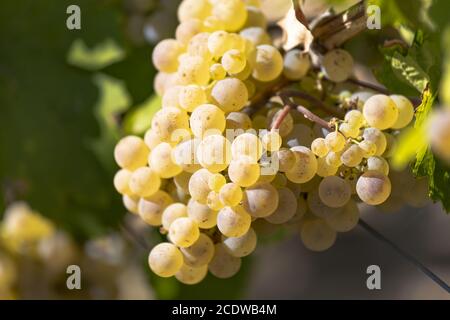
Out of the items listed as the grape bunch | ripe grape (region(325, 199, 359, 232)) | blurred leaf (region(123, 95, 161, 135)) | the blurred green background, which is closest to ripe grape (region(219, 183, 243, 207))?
the grape bunch

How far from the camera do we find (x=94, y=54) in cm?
112

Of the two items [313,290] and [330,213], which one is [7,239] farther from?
[313,290]

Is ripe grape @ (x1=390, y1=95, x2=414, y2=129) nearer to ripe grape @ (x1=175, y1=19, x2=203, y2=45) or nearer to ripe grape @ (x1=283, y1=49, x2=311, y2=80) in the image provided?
ripe grape @ (x1=283, y1=49, x2=311, y2=80)

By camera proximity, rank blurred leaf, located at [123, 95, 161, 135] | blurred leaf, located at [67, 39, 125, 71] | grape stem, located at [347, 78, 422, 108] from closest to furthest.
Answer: grape stem, located at [347, 78, 422, 108] → blurred leaf, located at [123, 95, 161, 135] → blurred leaf, located at [67, 39, 125, 71]

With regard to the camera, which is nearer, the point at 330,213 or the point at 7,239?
the point at 330,213

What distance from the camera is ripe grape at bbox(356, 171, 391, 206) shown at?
0.65 meters

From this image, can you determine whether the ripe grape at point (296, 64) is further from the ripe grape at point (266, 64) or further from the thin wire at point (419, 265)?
the thin wire at point (419, 265)

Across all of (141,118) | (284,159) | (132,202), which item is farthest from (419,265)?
(141,118)

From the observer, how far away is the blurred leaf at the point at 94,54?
1103 mm

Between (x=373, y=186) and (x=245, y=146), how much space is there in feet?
0.39

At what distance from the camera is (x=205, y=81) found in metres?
0.72

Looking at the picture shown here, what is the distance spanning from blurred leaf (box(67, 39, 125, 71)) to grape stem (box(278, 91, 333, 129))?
1.44 feet
